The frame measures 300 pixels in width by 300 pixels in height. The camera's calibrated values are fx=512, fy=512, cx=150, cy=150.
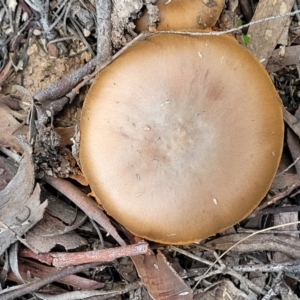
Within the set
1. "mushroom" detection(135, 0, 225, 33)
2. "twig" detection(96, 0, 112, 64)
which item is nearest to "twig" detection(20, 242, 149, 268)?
"twig" detection(96, 0, 112, 64)

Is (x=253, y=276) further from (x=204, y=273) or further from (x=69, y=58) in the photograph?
(x=69, y=58)

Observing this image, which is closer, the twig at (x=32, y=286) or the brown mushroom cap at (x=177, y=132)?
the brown mushroom cap at (x=177, y=132)

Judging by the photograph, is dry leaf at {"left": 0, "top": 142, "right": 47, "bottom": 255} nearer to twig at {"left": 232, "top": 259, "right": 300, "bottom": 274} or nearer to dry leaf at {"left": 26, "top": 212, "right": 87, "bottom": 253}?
dry leaf at {"left": 26, "top": 212, "right": 87, "bottom": 253}

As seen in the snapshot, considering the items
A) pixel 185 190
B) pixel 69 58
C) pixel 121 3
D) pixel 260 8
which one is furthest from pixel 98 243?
pixel 260 8

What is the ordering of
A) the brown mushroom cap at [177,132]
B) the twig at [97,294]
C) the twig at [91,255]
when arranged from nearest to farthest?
the brown mushroom cap at [177,132]
the twig at [91,255]
the twig at [97,294]

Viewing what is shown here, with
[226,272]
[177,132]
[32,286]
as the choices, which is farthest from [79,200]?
[226,272]

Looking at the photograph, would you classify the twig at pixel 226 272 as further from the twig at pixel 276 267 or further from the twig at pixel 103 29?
the twig at pixel 103 29

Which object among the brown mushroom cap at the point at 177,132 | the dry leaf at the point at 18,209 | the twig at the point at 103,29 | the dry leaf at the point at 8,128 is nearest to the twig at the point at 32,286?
the dry leaf at the point at 18,209
